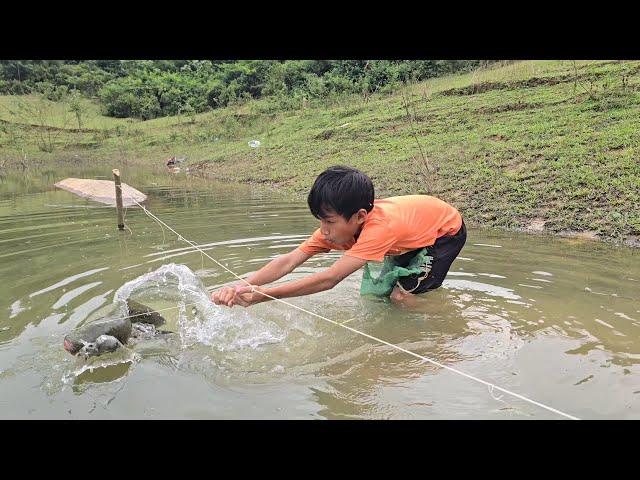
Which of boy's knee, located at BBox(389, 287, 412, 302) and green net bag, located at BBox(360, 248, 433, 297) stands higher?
green net bag, located at BBox(360, 248, 433, 297)

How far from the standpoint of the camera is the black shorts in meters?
3.88

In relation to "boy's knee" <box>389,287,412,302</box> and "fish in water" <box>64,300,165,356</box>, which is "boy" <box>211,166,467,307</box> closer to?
"boy's knee" <box>389,287,412,302</box>

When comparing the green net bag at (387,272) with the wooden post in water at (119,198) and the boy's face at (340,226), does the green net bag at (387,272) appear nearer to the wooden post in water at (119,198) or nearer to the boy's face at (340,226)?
the boy's face at (340,226)

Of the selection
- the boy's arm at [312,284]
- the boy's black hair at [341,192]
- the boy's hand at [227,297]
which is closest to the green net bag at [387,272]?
the boy's arm at [312,284]

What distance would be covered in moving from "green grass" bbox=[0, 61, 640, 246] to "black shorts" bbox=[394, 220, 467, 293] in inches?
118

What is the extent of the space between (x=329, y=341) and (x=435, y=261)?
1.02m

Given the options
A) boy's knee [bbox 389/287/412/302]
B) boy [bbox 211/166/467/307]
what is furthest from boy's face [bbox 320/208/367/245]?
boy's knee [bbox 389/287/412/302]

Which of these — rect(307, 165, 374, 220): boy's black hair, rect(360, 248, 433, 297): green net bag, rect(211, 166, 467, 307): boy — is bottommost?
rect(360, 248, 433, 297): green net bag

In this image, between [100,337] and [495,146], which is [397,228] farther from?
[495,146]

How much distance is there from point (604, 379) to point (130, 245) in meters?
5.62

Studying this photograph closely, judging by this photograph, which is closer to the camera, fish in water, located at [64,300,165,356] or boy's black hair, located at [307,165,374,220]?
boy's black hair, located at [307,165,374,220]

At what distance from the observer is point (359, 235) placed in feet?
10.9

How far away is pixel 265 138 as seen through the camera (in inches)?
771

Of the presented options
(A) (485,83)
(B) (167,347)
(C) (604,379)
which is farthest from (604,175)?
(A) (485,83)
